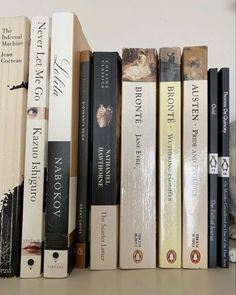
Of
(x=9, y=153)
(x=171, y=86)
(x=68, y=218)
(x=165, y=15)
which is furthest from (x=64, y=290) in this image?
(x=165, y=15)

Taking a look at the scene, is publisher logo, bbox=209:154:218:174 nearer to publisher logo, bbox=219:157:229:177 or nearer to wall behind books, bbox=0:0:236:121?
publisher logo, bbox=219:157:229:177

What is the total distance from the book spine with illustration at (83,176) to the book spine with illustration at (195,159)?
0.45 feet

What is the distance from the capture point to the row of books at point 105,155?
0.45 m

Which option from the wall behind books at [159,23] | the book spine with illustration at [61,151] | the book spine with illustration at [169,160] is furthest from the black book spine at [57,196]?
the wall behind books at [159,23]

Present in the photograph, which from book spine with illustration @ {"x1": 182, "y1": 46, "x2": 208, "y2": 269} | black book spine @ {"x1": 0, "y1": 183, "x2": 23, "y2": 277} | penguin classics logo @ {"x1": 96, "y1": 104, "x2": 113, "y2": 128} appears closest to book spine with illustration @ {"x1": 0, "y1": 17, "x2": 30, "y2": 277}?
black book spine @ {"x1": 0, "y1": 183, "x2": 23, "y2": 277}

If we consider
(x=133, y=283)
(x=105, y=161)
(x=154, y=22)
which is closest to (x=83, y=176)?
(x=105, y=161)

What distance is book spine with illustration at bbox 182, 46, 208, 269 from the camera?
1.55 ft

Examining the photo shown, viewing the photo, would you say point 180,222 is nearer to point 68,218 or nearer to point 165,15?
point 68,218

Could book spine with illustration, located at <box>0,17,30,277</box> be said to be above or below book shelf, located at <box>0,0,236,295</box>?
below

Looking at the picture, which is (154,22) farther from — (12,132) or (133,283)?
(133,283)

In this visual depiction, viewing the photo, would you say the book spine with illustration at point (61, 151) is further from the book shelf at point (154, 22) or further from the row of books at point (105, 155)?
the book shelf at point (154, 22)

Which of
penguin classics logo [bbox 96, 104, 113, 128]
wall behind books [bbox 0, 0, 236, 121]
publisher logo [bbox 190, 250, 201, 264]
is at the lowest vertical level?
publisher logo [bbox 190, 250, 201, 264]

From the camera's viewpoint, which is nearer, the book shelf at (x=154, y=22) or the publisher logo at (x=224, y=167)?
the publisher logo at (x=224, y=167)

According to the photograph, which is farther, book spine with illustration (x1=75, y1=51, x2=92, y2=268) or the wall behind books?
the wall behind books
